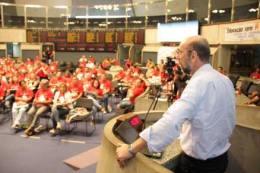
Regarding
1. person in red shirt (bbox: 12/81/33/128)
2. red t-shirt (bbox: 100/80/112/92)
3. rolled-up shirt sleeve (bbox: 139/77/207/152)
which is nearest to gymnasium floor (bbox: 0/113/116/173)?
person in red shirt (bbox: 12/81/33/128)

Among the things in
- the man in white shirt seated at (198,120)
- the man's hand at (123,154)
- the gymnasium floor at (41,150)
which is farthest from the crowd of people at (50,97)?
the man in white shirt seated at (198,120)

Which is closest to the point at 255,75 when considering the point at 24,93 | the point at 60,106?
the point at 60,106

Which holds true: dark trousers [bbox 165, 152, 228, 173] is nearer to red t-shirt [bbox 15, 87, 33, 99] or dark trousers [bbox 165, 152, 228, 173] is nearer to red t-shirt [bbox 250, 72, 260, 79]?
red t-shirt [bbox 15, 87, 33, 99]

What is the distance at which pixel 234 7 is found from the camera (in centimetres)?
1072

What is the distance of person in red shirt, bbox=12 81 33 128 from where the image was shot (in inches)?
273

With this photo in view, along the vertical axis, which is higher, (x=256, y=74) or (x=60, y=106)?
(x=256, y=74)

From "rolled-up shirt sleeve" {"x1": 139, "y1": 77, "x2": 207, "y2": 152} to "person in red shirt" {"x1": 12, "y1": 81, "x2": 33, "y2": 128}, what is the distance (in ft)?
19.4

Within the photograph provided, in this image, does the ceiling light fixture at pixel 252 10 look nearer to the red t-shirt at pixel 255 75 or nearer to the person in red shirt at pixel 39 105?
the red t-shirt at pixel 255 75

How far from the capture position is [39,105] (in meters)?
6.83

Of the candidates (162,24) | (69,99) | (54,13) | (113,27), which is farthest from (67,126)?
(54,13)

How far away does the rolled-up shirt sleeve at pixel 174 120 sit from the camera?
1644 mm

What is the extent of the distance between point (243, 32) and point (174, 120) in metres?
8.75

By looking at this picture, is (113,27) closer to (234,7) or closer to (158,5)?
(158,5)

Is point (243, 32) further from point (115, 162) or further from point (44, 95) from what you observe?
point (115, 162)
